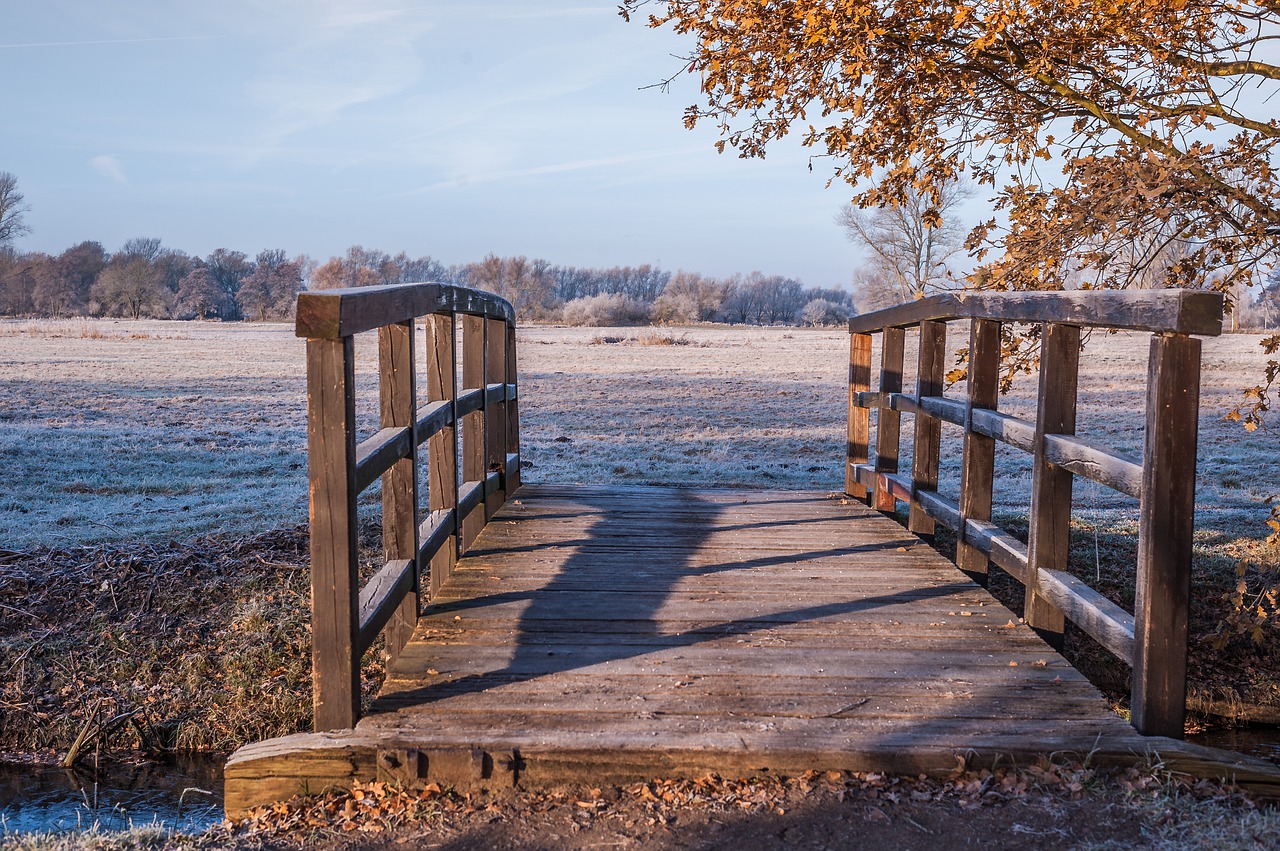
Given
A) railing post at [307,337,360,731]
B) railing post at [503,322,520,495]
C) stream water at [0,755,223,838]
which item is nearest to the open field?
stream water at [0,755,223,838]

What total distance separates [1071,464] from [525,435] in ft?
33.9

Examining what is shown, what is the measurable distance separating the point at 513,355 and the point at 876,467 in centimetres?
273

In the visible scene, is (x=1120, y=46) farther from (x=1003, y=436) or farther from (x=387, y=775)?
(x=387, y=775)

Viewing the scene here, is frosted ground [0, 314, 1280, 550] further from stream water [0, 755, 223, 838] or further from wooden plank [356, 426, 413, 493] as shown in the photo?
wooden plank [356, 426, 413, 493]

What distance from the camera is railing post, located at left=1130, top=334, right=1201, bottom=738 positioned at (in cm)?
306

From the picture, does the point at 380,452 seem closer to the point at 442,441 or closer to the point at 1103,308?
the point at 442,441

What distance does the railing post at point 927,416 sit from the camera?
5914mm

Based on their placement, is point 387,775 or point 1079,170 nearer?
point 387,775

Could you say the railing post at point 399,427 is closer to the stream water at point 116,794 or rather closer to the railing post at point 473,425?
the stream water at point 116,794

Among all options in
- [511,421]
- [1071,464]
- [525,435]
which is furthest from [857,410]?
[525,435]

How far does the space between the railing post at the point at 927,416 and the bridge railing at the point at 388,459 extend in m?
2.55

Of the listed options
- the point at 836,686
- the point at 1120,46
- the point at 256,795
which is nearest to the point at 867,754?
the point at 836,686

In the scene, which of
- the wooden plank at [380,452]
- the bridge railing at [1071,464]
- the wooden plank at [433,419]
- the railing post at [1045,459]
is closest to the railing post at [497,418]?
the wooden plank at [433,419]

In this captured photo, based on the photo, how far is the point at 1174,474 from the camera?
3078 millimetres
